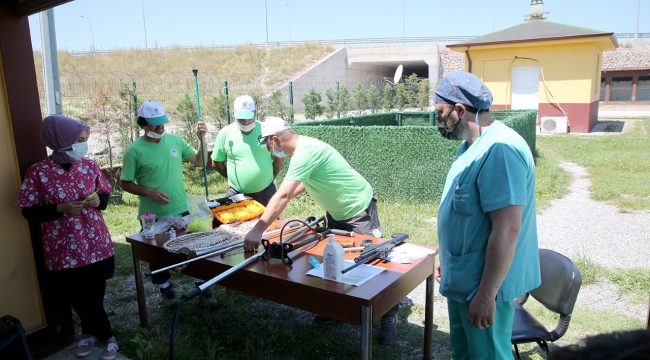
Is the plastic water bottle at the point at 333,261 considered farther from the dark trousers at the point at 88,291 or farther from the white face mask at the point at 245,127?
the white face mask at the point at 245,127

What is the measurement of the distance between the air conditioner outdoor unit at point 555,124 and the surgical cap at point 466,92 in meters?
15.9

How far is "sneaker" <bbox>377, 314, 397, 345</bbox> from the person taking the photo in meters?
3.47

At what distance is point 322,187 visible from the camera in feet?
11.2

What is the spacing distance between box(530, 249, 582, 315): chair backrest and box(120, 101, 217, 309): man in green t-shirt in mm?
2804

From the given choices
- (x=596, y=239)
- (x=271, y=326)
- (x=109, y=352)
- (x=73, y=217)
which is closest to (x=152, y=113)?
(x=73, y=217)

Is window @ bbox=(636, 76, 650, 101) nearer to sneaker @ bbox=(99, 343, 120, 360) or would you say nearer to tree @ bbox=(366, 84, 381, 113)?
tree @ bbox=(366, 84, 381, 113)

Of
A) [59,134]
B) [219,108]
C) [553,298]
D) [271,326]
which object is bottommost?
[271,326]

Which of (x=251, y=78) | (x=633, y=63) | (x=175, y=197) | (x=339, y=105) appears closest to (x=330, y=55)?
(x=251, y=78)

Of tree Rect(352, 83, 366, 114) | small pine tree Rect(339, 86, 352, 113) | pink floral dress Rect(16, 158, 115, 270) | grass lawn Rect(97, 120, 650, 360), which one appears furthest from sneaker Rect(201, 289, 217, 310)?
tree Rect(352, 83, 366, 114)

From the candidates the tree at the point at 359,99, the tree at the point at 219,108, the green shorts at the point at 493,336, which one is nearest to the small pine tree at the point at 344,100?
the tree at the point at 359,99

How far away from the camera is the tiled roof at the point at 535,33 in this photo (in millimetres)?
15484

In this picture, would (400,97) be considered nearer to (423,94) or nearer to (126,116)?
(423,94)

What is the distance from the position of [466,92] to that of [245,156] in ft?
8.75

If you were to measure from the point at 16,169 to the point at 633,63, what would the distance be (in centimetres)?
→ 3381
